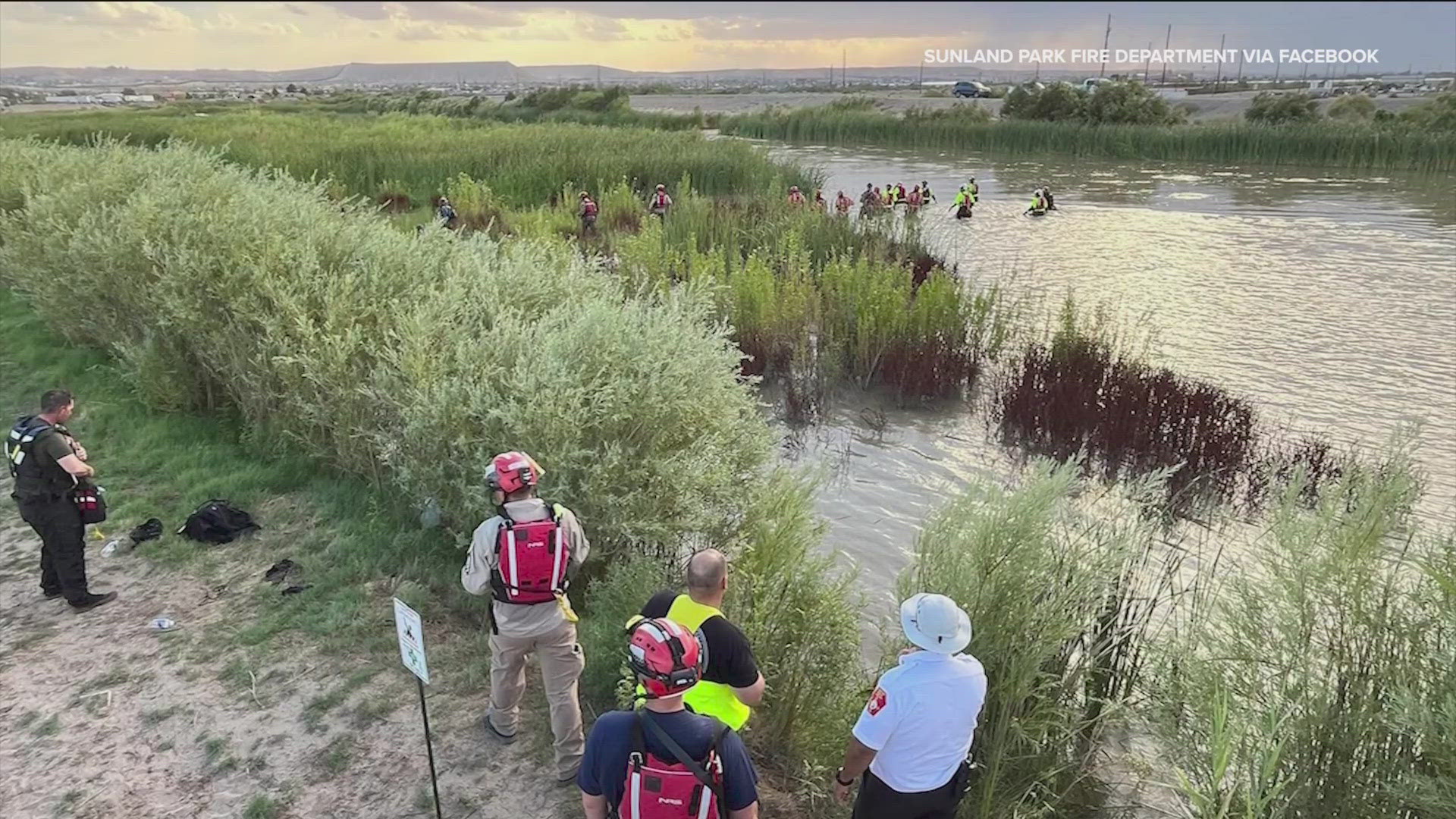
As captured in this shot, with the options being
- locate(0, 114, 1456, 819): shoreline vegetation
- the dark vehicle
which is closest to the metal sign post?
locate(0, 114, 1456, 819): shoreline vegetation

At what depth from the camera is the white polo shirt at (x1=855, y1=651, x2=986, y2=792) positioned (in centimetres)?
317

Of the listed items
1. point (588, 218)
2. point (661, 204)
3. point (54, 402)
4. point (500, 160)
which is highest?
point (500, 160)

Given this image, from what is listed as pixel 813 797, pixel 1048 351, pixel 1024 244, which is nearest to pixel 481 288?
pixel 813 797

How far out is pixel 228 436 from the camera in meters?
8.34

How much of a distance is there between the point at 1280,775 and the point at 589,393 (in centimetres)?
411

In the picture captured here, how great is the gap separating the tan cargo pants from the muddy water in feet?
7.59

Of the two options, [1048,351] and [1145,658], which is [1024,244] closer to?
[1048,351]

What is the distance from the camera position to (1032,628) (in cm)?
414

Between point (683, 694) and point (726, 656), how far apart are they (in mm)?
553

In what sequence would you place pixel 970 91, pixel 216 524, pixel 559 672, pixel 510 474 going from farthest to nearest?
pixel 970 91
pixel 216 524
pixel 559 672
pixel 510 474

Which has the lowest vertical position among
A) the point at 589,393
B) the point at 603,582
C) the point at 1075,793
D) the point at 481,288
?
the point at 1075,793

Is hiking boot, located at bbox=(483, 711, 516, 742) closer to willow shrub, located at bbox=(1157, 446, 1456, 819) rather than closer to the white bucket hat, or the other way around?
→ the white bucket hat

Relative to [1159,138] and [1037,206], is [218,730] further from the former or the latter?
[1159,138]

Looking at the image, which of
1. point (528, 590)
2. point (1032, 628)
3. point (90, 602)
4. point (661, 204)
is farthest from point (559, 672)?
point (661, 204)
